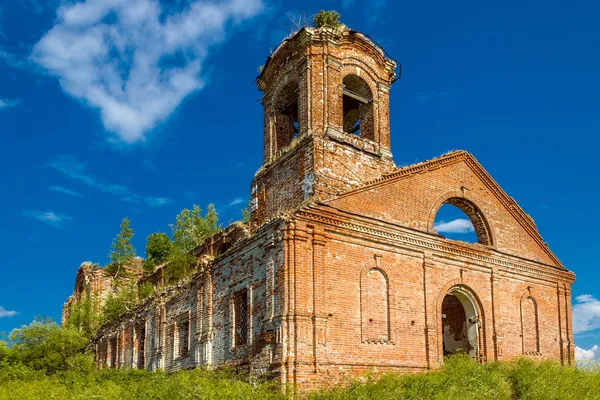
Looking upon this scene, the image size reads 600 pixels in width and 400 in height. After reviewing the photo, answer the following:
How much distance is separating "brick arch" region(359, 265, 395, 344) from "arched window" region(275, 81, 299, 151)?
5739 millimetres

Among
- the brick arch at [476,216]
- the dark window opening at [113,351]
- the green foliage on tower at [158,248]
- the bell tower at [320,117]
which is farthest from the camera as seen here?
the green foliage on tower at [158,248]

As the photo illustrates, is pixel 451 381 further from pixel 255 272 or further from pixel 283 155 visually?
pixel 283 155

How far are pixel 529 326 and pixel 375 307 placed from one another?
6.61 m

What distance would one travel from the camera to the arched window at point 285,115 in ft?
62.6

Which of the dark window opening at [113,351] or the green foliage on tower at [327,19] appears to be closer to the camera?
the green foliage on tower at [327,19]

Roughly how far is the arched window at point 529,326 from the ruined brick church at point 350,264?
53mm

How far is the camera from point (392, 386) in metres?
12.7

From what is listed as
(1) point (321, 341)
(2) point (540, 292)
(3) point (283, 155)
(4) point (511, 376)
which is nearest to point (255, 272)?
(1) point (321, 341)

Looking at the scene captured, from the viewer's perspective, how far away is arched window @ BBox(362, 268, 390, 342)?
14.6 metres

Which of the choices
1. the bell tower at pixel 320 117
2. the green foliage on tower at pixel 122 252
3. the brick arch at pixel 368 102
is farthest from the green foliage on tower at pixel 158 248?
the brick arch at pixel 368 102

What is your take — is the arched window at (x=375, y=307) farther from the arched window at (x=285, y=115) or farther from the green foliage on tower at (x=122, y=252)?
the green foliage on tower at (x=122, y=252)

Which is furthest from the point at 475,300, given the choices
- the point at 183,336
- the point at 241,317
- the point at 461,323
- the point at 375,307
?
the point at 183,336

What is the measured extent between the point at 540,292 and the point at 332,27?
1071cm

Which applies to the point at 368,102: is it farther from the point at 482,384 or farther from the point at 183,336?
the point at 183,336
